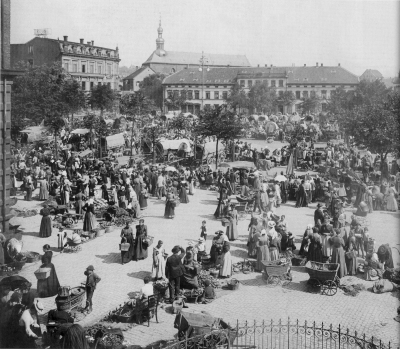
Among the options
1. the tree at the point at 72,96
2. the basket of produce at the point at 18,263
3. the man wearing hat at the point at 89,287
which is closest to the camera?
the man wearing hat at the point at 89,287

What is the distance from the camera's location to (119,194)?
24141 mm

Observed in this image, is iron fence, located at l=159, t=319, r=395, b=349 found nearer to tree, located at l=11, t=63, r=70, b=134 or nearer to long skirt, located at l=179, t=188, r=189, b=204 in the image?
long skirt, located at l=179, t=188, r=189, b=204

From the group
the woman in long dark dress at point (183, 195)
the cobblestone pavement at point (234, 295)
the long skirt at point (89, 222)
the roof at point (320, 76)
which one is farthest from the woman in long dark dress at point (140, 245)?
the roof at point (320, 76)

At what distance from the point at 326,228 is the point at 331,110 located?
162 ft

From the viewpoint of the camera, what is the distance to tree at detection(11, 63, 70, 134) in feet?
133

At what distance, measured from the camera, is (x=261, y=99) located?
87.0 meters

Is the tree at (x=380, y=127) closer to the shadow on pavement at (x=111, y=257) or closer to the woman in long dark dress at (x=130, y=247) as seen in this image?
the woman in long dark dress at (x=130, y=247)

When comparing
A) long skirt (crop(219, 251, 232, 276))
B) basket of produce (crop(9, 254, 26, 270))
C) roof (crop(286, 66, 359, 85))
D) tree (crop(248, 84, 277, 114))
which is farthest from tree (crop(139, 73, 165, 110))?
long skirt (crop(219, 251, 232, 276))

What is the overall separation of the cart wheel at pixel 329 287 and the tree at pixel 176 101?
80328mm

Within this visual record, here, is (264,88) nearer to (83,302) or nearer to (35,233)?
(35,233)

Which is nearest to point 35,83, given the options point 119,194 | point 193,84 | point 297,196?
point 119,194

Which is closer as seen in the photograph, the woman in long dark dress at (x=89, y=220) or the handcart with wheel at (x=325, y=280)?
the handcart with wheel at (x=325, y=280)

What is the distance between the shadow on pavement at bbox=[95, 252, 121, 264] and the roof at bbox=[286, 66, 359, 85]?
8006 cm

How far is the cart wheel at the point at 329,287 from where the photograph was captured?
14.5 metres
